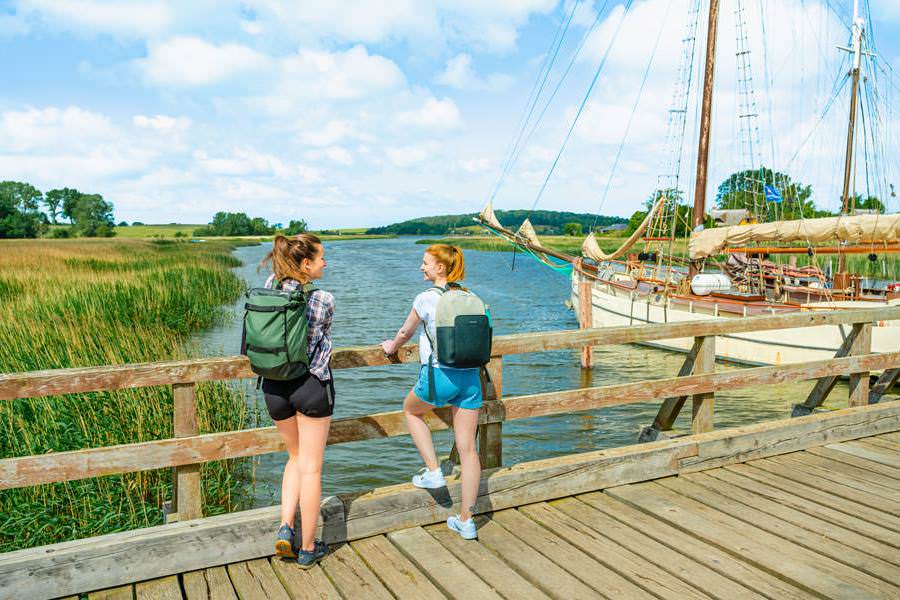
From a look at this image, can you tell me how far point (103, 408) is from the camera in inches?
281

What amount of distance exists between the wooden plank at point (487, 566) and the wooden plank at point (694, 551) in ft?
2.76

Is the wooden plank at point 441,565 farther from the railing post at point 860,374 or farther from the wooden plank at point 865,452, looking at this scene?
the railing post at point 860,374

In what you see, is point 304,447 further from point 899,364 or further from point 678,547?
point 899,364

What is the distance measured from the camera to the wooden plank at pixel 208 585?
3.27 m

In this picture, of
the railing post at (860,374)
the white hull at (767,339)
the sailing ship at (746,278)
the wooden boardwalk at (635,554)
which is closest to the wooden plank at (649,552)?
the wooden boardwalk at (635,554)

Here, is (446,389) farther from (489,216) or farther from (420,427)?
(489,216)

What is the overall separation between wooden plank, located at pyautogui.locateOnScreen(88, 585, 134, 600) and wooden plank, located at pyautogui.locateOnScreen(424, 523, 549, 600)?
5.06ft

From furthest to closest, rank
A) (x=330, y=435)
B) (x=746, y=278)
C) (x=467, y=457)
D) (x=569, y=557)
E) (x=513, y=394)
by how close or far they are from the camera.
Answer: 1. (x=746, y=278)
2. (x=513, y=394)
3. (x=330, y=435)
4. (x=467, y=457)
5. (x=569, y=557)

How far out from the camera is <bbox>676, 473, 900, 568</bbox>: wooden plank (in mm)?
3654

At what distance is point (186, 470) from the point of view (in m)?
3.76

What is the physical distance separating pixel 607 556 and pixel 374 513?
4.18 ft

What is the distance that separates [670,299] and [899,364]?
15070 millimetres

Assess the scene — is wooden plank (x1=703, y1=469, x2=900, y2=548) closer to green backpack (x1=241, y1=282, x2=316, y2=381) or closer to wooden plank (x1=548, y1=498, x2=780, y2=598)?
wooden plank (x1=548, y1=498, x2=780, y2=598)

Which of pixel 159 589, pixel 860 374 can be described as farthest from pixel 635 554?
pixel 860 374
